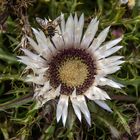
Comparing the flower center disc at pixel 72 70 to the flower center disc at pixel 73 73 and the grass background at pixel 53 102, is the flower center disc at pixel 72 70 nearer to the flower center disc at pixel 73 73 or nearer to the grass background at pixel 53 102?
the flower center disc at pixel 73 73

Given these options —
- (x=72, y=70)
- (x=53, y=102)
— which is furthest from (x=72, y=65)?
(x=53, y=102)

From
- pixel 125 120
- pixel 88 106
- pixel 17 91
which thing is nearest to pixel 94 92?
pixel 88 106

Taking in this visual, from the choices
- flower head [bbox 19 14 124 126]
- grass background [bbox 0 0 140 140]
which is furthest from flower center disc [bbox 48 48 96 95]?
grass background [bbox 0 0 140 140]

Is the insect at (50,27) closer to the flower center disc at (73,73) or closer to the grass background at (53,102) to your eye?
the grass background at (53,102)

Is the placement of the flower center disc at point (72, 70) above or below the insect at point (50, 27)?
below

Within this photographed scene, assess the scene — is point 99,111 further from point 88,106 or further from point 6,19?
point 6,19

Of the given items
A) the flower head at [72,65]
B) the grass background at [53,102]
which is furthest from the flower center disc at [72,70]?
the grass background at [53,102]

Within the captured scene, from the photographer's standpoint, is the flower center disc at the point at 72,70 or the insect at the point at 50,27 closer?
the insect at the point at 50,27
